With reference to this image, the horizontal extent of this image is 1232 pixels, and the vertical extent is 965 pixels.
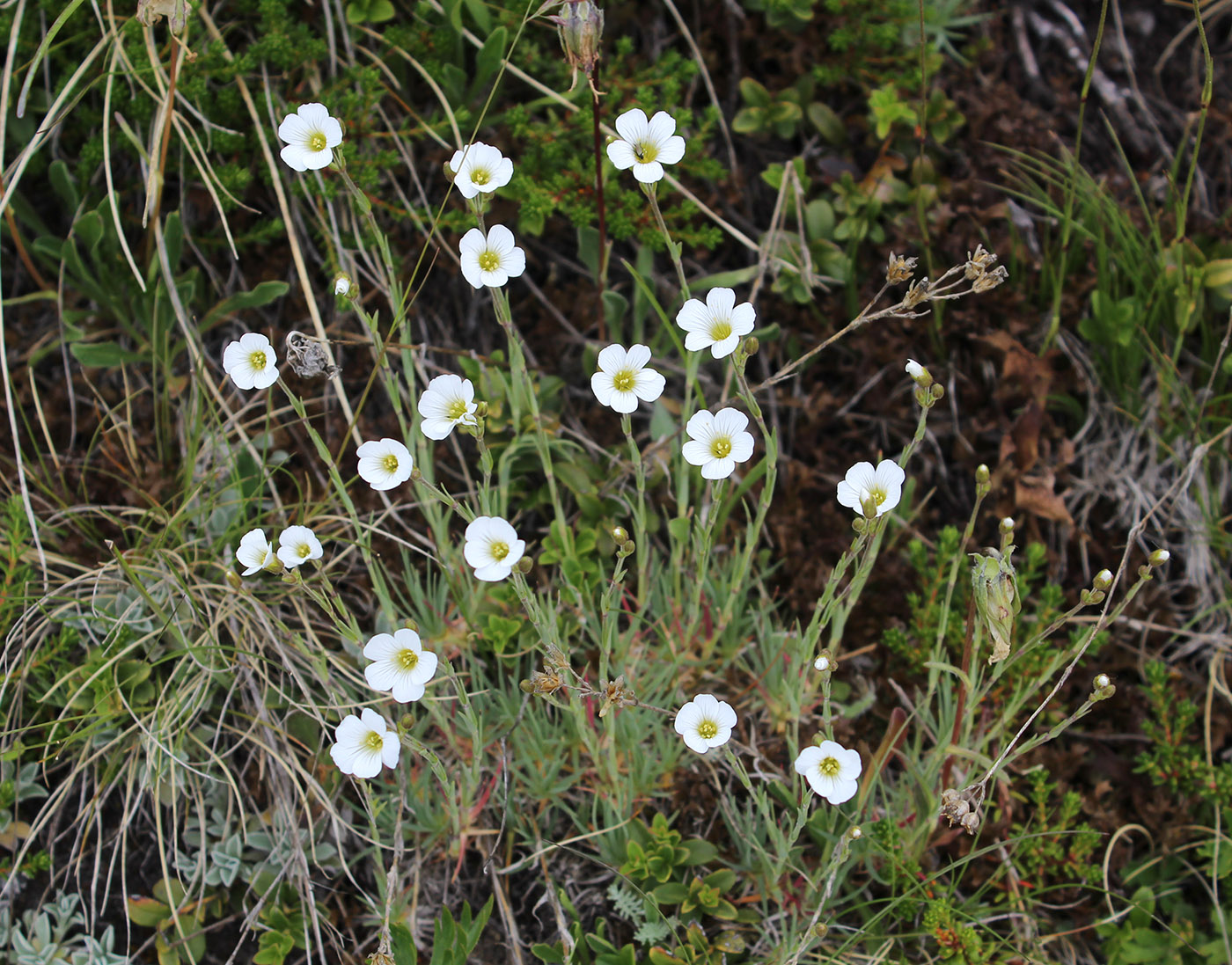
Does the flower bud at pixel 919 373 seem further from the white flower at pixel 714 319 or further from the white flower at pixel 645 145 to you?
the white flower at pixel 645 145

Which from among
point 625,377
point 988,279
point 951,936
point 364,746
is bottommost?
point 951,936

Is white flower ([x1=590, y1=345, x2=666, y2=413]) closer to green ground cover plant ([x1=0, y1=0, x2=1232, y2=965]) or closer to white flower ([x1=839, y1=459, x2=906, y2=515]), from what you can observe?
green ground cover plant ([x1=0, y1=0, x2=1232, y2=965])

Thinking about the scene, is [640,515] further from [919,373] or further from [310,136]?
[310,136]

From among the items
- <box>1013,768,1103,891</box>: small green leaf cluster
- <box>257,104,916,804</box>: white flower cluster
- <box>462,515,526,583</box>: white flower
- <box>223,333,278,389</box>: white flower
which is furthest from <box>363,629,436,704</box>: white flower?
<box>1013,768,1103,891</box>: small green leaf cluster

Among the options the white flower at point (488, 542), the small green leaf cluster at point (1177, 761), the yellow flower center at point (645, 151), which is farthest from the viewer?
the small green leaf cluster at point (1177, 761)

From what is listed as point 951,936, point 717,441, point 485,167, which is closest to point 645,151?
point 485,167

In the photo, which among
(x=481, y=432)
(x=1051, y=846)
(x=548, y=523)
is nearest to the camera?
(x=481, y=432)

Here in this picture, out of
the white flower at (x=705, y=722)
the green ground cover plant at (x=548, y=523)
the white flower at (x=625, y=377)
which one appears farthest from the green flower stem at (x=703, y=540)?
the white flower at (x=705, y=722)
